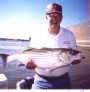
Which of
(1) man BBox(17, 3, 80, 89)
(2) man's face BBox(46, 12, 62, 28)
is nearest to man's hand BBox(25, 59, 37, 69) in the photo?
(1) man BBox(17, 3, 80, 89)

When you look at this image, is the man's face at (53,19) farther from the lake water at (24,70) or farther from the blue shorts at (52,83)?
the blue shorts at (52,83)

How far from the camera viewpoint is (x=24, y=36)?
3.07 meters

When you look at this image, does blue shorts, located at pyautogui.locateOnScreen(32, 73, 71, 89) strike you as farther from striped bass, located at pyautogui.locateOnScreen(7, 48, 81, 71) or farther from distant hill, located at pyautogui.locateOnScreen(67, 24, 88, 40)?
distant hill, located at pyautogui.locateOnScreen(67, 24, 88, 40)

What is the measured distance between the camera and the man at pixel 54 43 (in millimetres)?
3074

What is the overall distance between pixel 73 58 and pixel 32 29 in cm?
51

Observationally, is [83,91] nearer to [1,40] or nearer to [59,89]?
[59,89]

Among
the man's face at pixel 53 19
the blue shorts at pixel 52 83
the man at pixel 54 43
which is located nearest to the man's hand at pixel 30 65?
the man at pixel 54 43

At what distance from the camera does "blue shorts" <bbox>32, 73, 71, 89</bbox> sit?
308 cm

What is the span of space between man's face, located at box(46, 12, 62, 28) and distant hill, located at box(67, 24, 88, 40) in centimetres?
14

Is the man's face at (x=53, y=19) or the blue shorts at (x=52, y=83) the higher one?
the man's face at (x=53, y=19)

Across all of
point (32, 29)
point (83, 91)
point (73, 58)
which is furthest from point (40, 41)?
point (83, 91)

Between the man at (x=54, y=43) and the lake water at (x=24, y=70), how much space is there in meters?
0.06

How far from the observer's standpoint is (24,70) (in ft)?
10.0

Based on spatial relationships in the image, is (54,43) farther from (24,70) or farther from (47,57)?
(24,70)
